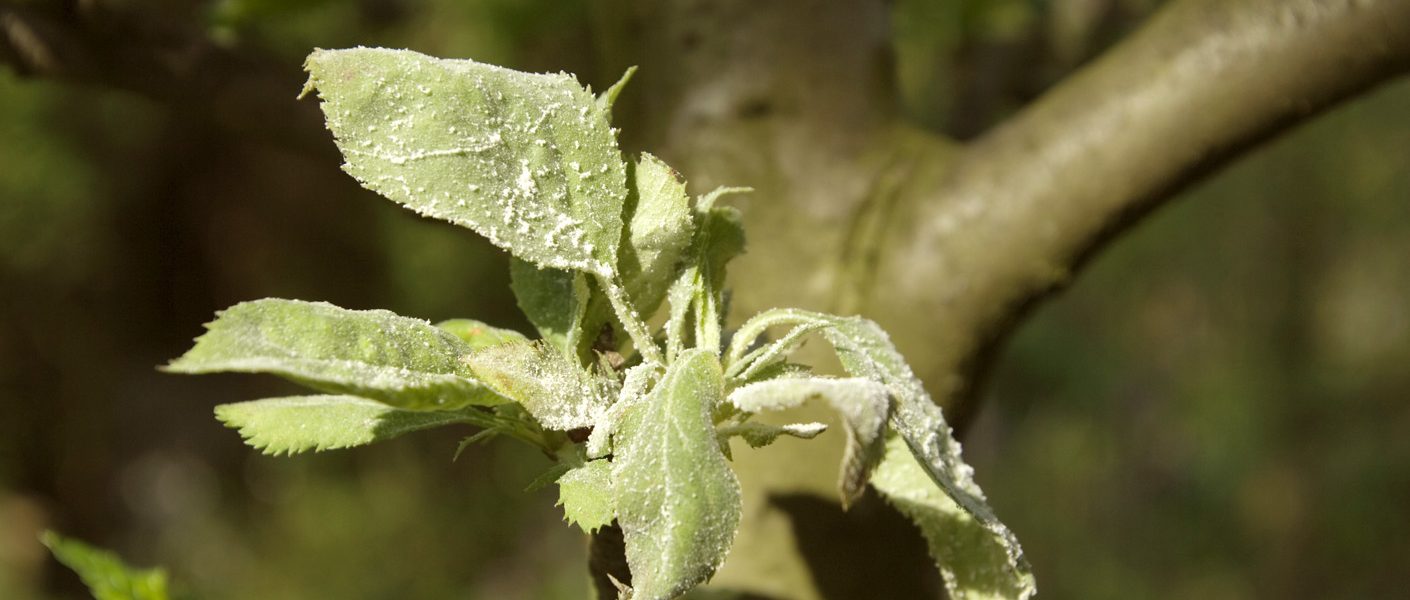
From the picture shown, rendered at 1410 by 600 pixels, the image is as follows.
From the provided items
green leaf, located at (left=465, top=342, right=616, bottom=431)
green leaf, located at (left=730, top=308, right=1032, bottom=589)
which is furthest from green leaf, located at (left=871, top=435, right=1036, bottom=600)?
green leaf, located at (left=465, top=342, right=616, bottom=431)

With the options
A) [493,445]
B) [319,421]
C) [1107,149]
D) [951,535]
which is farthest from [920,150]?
[493,445]

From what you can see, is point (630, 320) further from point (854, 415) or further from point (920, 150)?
point (920, 150)

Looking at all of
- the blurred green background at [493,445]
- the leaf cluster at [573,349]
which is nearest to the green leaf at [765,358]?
the leaf cluster at [573,349]

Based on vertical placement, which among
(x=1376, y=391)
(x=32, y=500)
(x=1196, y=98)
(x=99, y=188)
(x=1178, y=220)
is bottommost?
(x=1376, y=391)

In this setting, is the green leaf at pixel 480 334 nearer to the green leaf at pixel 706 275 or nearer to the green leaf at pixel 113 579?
the green leaf at pixel 706 275

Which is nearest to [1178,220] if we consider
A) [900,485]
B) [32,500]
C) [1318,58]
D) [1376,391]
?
[1376,391]

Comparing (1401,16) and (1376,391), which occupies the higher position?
(1401,16)

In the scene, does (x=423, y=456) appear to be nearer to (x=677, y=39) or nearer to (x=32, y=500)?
(x=32, y=500)
